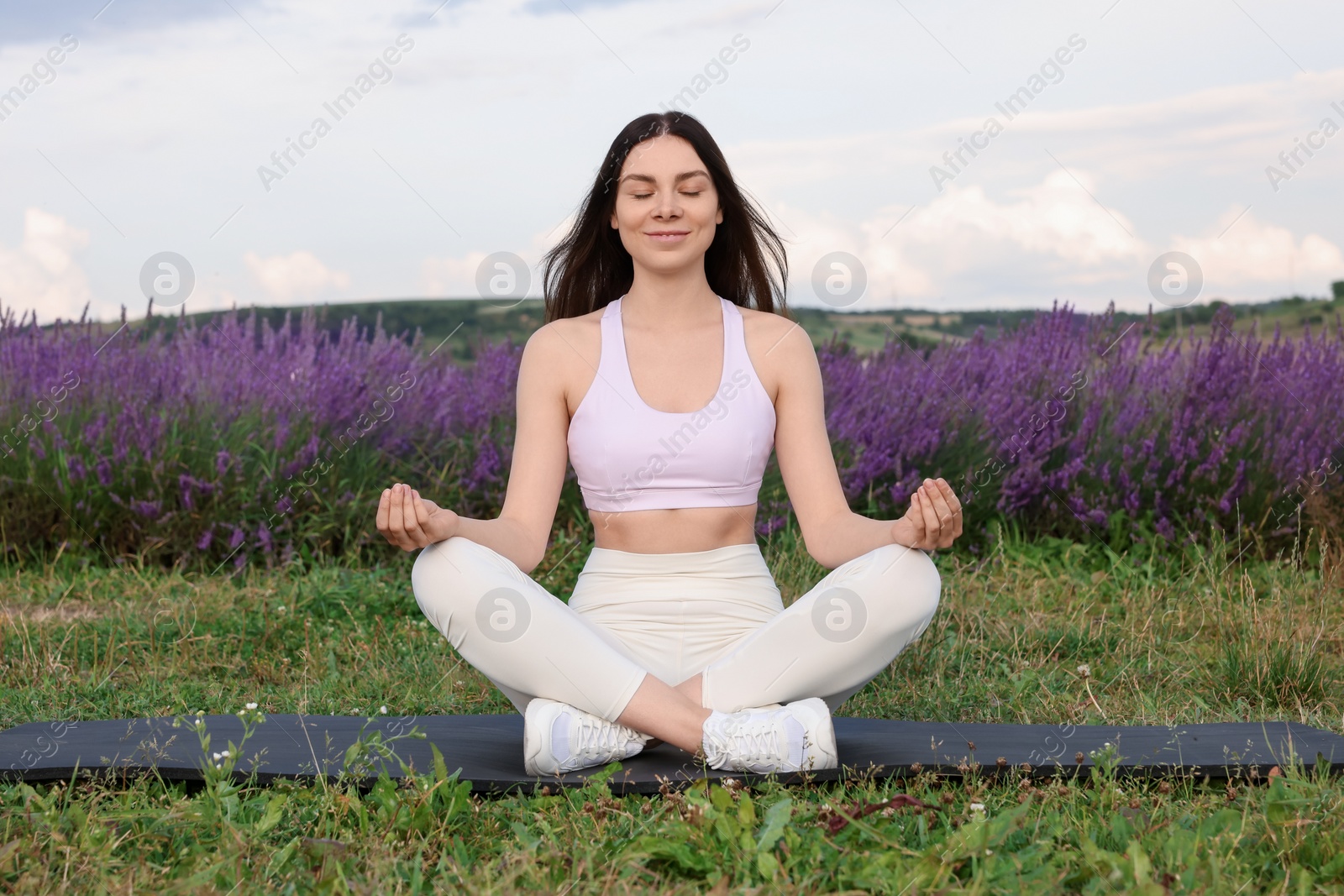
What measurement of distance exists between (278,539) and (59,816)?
2.72 meters

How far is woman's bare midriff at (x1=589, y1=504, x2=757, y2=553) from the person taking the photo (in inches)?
109

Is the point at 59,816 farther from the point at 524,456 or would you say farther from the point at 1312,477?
the point at 1312,477

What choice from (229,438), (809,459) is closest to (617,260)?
(809,459)

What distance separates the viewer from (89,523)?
16.0ft

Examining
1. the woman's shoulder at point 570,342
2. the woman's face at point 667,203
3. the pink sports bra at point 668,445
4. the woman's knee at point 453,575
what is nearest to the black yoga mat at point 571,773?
the woman's knee at point 453,575

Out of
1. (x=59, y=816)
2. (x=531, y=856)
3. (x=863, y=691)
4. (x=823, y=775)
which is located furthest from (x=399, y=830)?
(x=863, y=691)

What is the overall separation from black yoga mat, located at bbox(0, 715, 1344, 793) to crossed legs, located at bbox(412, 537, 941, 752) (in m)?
0.14

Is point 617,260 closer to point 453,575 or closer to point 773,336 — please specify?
point 773,336

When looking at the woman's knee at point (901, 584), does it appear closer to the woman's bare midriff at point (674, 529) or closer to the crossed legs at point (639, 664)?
the crossed legs at point (639, 664)

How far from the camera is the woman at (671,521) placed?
8.02ft

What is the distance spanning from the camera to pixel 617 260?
321 cm

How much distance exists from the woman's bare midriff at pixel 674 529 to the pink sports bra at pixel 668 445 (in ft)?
0.05

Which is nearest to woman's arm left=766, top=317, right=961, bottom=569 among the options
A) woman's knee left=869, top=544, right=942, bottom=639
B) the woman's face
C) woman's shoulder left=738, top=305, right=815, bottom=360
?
woman's shoulder left=738, top=305, right=815, bottom=360

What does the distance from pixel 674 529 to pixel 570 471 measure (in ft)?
6.84
